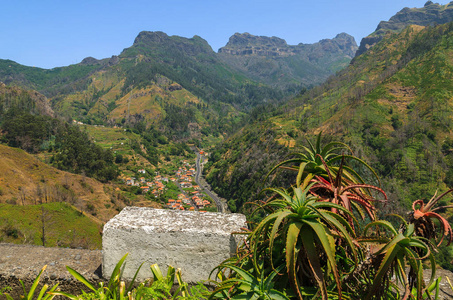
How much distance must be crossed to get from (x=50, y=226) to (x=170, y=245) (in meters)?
27.4

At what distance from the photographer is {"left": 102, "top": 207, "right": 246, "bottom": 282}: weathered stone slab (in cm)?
279

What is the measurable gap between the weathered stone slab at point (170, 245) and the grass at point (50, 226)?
68.4 ft

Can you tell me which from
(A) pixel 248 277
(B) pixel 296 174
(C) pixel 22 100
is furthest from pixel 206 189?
(A) pixel 248 277

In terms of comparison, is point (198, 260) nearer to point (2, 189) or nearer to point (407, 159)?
point (2, 189)

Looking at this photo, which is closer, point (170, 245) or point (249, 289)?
point (249, 289)

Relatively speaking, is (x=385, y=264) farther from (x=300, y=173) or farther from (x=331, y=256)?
(x=300, y=173)

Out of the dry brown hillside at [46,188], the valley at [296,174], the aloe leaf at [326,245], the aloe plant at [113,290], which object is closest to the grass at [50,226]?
the valley at [296,174]

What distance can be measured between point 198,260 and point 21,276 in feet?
7.36

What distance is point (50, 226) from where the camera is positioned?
80.2 feet

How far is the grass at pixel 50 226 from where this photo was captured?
818 inches

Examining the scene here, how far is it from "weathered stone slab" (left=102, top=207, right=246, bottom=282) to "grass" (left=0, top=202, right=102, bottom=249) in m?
20.9

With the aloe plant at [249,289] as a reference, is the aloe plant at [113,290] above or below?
below

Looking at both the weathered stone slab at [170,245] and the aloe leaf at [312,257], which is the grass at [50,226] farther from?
the aloe leaf at [312,257]

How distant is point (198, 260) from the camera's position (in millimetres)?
2822
